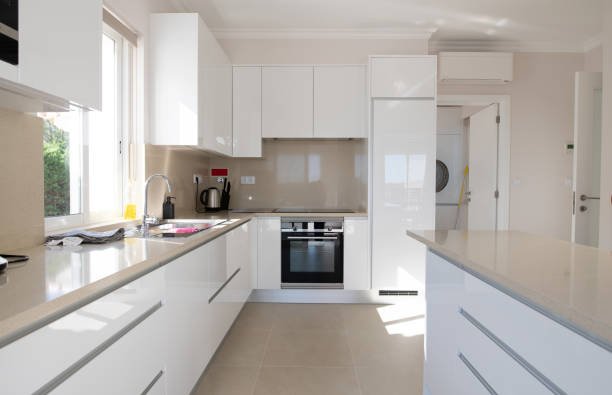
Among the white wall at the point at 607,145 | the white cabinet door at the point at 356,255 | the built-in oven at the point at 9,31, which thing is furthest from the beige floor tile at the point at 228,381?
the white wall at the point at 607,145

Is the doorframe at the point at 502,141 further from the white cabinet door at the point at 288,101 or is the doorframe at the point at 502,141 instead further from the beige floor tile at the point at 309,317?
the beige floor tile at the point at 309,317

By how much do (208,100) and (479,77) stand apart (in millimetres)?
2964

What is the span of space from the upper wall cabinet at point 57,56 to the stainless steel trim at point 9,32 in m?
0.02

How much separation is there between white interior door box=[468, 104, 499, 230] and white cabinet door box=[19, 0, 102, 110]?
4186mm

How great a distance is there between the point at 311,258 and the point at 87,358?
2.41 m

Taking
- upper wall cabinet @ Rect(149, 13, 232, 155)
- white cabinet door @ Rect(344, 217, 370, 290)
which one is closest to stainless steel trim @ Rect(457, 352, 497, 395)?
white cabinet door @ Rect(344, 217, 370, 290)

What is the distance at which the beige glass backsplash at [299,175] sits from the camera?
3.77m

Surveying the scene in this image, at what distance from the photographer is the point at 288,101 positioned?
3.40m

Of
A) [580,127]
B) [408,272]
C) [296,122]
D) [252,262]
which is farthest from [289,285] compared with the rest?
[580,127]

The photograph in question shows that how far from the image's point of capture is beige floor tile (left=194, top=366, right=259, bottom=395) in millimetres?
1893

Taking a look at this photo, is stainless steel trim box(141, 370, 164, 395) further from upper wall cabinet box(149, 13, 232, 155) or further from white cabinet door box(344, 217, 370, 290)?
white cabinet door box(344, 217, 370, 290)

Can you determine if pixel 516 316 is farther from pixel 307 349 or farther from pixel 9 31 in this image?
pixel 307 349

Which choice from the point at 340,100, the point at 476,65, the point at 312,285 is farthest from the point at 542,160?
the point at 312,285

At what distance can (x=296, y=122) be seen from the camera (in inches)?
134
